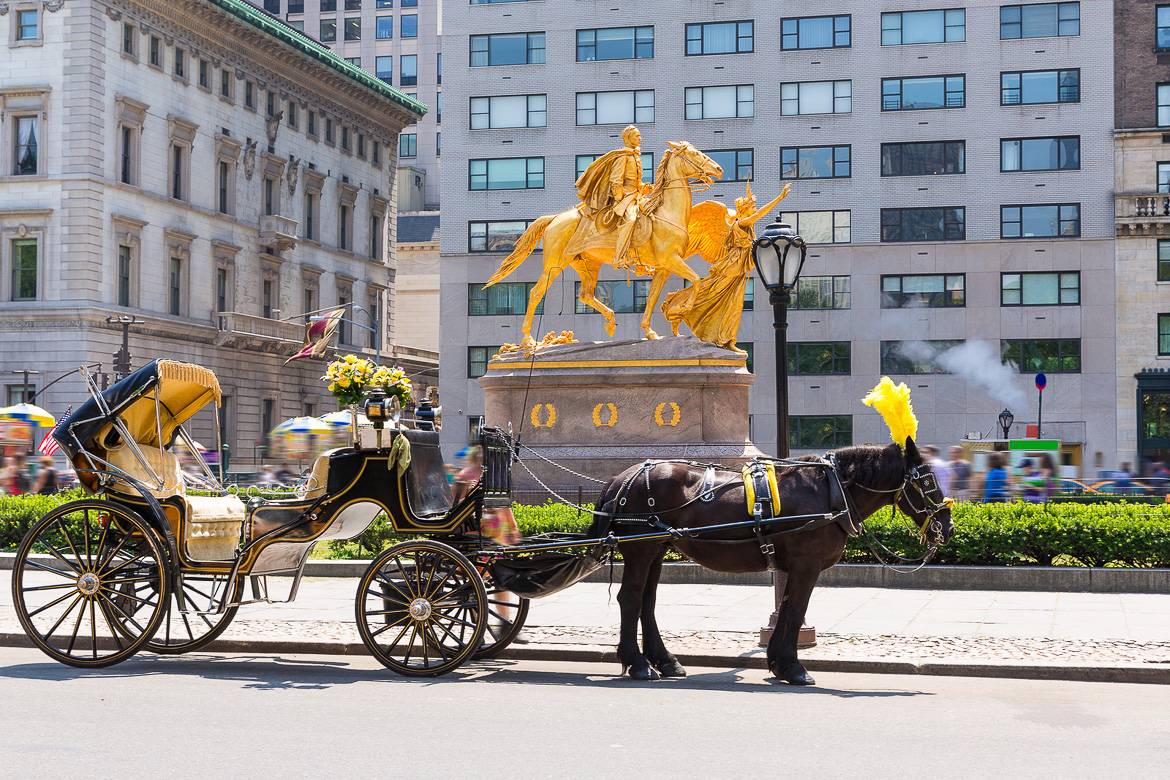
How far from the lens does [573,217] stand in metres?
26.6

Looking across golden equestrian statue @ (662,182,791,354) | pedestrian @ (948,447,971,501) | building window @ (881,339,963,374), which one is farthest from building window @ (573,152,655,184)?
golden equestrian statue @ (662,182,791,354)

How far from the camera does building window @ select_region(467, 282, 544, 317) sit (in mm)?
63031

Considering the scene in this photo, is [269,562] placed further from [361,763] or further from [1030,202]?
[1030,202]

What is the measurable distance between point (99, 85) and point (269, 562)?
5269cm

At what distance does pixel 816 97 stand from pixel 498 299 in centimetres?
1614

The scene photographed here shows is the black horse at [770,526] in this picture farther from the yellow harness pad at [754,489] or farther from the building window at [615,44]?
the building window at [615,44]

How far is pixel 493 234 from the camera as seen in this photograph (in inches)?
2494

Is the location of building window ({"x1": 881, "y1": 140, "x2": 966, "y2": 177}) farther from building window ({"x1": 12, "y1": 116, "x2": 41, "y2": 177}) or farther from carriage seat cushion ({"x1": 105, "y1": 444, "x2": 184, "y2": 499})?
carriage seat cushion ({"x1": 105, "y1": 444, "x2": 184, "y2": 499})

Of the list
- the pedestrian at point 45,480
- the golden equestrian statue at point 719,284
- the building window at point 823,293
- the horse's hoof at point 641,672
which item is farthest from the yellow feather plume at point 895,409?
the building window at point 823,293

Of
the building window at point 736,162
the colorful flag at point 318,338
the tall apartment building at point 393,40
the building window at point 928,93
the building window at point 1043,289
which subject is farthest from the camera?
the tall apartment building at point 393,40

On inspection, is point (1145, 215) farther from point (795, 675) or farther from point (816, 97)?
point (795, 675)

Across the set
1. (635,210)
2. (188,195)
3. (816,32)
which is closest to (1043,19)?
(816,32)

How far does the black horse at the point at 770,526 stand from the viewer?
12.1 metres

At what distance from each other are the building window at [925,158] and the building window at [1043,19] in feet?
16.6
